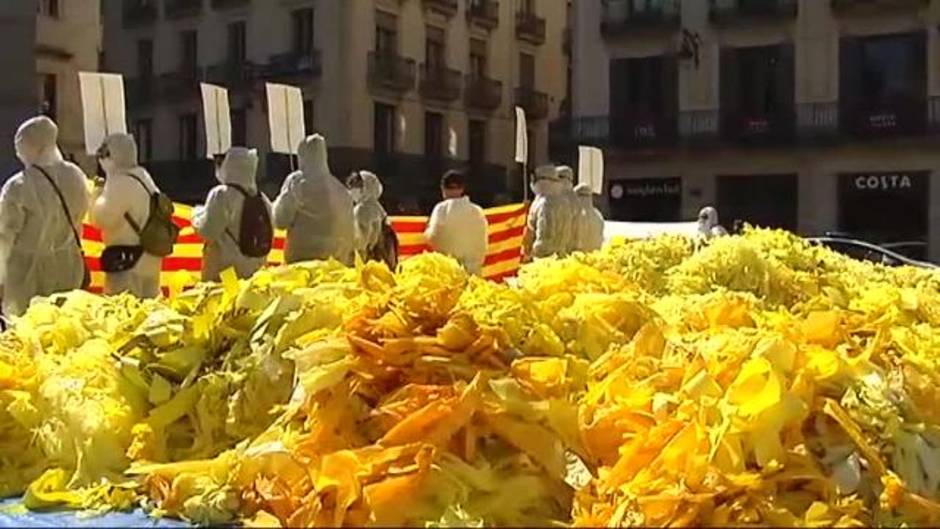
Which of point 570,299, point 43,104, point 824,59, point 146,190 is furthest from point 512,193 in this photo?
point 570,299

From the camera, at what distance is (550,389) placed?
8.23 ft

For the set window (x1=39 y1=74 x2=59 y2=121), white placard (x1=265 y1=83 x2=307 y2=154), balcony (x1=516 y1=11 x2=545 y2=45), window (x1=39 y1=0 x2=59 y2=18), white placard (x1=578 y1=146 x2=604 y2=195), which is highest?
balcony (x1=516 y1=11 x2=545 y2=45)

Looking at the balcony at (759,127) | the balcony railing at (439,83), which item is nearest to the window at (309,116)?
the balcony railing at (439,83)

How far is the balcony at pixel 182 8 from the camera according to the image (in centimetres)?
3100

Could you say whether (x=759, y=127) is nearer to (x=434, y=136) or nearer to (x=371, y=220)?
(x=434, y=136)

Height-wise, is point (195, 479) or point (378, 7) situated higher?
point (378, 7)

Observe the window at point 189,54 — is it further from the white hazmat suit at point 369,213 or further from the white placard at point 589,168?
the white hazmat suit at point 369,213

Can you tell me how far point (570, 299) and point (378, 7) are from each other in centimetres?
2670

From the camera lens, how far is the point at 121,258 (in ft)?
20.6

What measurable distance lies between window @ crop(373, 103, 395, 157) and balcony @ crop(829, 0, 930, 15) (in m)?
10.2

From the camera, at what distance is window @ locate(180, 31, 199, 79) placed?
30.9 m

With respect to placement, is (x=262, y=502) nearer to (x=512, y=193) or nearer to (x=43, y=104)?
(x=43, y=104)

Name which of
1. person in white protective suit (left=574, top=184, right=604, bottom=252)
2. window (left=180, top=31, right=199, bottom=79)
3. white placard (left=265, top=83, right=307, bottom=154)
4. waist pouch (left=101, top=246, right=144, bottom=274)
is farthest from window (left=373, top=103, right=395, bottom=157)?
waist pouch (left=101, top=246, right=144, bottom=274)

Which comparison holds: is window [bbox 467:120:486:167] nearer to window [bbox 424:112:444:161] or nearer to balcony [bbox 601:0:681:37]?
window [bbox 424:112:444:161]
